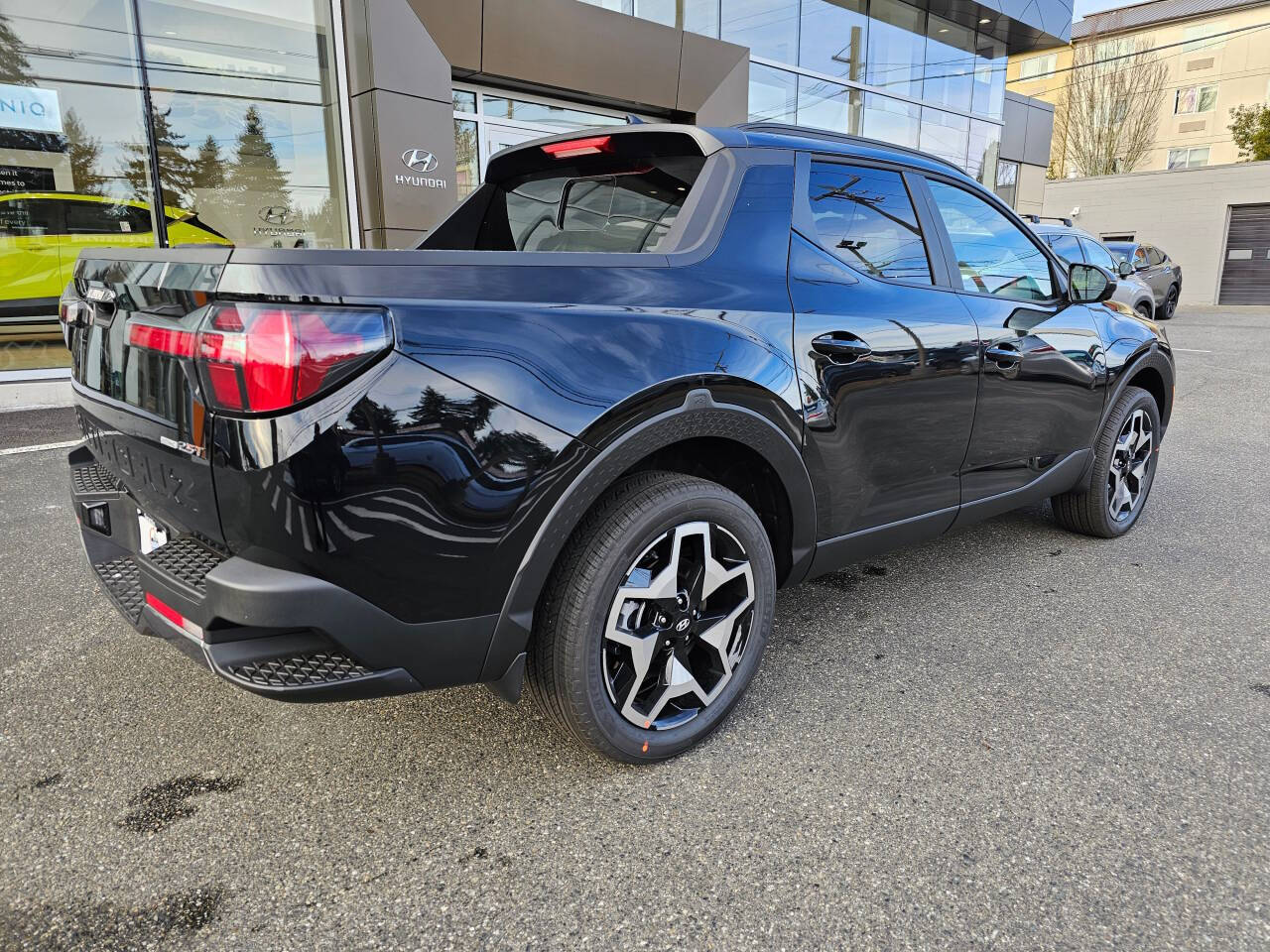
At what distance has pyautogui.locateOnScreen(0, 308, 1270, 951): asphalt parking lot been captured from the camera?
1702 millimetres

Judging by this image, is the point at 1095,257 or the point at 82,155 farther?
the point at 1095,257

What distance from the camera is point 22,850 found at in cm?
188

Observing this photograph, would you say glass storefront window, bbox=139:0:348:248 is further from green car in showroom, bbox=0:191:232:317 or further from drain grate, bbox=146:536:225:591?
drain grate, bbox=146:536:225:591

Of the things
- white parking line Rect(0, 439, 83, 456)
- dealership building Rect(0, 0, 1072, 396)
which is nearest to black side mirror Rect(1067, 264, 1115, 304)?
white parking line Rect(0, 439, 83, 456)

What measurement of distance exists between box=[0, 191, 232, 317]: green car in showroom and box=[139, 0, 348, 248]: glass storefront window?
448 mm

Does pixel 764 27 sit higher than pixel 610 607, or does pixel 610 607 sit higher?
pixel 764 27

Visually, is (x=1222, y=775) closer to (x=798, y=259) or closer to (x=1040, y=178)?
(x=798, y=259)

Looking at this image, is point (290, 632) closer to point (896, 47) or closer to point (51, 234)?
point (51, 234)

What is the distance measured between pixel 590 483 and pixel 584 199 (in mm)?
1343

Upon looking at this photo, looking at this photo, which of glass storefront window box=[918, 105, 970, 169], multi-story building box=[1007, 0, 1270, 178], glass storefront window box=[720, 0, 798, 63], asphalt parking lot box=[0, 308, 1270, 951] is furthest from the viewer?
multi-story building box=[1007, 0, 1270, 178]

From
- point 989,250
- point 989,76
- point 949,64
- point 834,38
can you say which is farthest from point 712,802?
point 989,76

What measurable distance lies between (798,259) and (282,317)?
1.52 m

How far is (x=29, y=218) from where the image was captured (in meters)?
8.82

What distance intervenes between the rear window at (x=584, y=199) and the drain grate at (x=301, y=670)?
134cm
